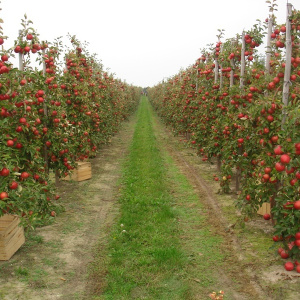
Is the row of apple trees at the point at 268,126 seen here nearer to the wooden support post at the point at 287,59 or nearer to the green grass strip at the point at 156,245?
the wooden support post at the point at 287,59

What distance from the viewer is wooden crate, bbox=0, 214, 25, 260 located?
4875mm

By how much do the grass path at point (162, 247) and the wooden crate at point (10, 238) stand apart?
53.7 inches

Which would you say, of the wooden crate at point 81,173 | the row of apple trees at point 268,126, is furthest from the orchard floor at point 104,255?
the wooden crate at point 81,173

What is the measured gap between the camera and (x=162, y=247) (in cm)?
526

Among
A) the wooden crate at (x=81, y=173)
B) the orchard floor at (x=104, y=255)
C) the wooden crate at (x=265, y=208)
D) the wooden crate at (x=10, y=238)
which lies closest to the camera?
the orchard floor at (x=104, y=255)

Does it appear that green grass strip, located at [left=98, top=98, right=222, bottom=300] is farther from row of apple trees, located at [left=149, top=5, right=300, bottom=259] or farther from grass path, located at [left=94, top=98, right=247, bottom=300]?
row of apple trees, located at [left=149, top=5, right=300, bottom=259]

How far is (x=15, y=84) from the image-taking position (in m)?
4.96

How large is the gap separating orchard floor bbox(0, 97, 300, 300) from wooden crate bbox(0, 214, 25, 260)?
0.11m

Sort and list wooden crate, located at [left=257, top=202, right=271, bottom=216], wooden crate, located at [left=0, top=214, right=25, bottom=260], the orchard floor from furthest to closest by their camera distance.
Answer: wooden crate, located at [left=257, top=202, right=271, bottom=216], wooden crate, located at [left=0, top=214, right=25, bottom=260], the orchard floor

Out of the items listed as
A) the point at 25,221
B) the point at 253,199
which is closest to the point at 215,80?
the point at 253,199

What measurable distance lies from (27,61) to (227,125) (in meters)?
4.22

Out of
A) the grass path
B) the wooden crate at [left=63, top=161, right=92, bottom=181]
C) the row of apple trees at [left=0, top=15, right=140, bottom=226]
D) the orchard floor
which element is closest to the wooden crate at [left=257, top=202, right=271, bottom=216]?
the orchard floor

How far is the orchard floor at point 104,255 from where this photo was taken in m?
4.20

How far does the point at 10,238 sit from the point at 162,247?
2225mm
